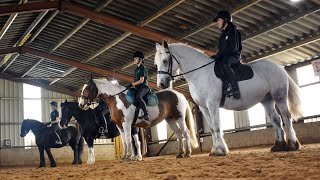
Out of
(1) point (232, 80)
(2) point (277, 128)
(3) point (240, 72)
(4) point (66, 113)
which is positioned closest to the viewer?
(1) point (232, 80)

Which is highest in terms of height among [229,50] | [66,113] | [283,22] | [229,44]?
[283,22]

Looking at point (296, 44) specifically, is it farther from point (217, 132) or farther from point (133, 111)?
point (217, 132)

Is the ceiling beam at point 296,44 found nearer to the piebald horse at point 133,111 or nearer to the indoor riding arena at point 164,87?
the indoor riding arena at point 164,87

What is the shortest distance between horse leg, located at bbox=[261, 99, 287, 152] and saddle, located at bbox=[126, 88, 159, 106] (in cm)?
327

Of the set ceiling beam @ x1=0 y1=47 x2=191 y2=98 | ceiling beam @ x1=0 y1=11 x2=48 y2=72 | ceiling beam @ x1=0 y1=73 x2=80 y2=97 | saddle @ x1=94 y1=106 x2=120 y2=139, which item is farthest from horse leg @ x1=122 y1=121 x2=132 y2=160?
ceiling beam @ x1=0 y1=73 x2=80 y2=97

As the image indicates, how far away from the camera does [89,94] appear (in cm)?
1061

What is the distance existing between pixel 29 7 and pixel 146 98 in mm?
6257

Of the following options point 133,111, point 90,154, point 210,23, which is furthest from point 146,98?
point 210,23

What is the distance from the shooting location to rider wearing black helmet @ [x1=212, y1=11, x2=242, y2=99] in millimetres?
6719

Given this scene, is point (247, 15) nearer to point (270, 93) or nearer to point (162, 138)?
point (270, 93)

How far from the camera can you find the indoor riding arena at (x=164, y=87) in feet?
22.3

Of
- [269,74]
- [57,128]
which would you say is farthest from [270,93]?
[57,128]

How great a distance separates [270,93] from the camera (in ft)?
23.5

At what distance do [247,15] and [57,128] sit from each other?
25.7 ft
